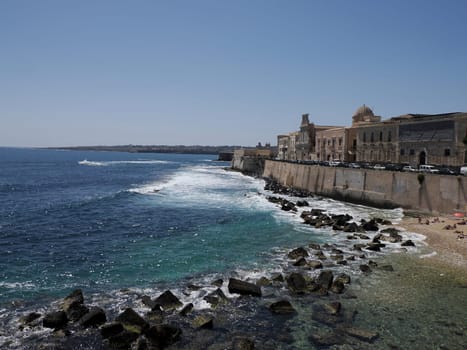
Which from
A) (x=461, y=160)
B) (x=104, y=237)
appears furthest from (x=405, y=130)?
(x=104, y=237)

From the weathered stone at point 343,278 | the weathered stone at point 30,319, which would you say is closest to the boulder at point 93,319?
the weathered stone at point 30,319

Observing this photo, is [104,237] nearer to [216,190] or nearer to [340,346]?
[340,346]

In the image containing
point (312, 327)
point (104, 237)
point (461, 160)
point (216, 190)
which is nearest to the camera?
point (312, 327)

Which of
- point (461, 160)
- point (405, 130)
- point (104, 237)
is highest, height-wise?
point (405, 130)

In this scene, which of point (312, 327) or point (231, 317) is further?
point (231, 317)

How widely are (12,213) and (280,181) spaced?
36.4m

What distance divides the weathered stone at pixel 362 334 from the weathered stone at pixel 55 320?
26.9 ft

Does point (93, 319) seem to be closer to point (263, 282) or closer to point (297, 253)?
point (263, 282)

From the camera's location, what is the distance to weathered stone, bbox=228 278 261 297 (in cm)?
1320

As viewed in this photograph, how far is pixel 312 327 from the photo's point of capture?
35.5ft

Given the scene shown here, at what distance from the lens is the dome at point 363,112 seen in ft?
185

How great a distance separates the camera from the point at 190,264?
667 inches

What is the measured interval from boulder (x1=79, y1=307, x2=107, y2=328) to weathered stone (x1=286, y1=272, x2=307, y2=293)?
6.63 metres

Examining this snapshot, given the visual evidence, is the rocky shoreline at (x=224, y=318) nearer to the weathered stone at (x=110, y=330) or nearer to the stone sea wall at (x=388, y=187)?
the weathered stone at (x=110, y=330)
